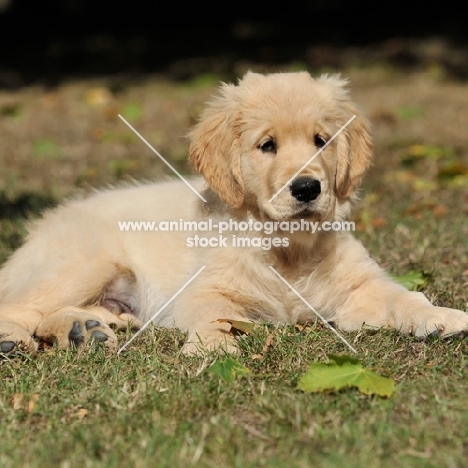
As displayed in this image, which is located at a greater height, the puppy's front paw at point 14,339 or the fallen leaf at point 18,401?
the fallen leaf at point 18,401

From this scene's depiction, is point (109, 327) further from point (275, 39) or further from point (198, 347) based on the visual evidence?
point (275, 39)

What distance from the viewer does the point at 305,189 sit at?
10.8 feet

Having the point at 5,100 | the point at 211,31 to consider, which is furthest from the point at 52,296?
the point at 211,31

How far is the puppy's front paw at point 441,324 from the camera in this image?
3.18 meters

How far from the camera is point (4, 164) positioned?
729cm

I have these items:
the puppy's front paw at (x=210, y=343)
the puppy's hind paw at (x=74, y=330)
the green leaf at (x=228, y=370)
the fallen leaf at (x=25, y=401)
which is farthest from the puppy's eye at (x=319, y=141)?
the fallen leaf at (x=25, y=401)

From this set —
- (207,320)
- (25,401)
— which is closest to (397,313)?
(207,320)

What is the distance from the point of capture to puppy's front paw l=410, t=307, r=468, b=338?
318cm

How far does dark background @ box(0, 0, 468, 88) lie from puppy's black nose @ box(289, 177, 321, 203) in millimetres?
8323

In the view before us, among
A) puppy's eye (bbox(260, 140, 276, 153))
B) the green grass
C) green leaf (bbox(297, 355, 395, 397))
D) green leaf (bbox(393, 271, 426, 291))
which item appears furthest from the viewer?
green leaf (bbox(393, 271, 426, 291))

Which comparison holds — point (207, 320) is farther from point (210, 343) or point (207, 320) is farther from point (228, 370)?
point (228, 370)

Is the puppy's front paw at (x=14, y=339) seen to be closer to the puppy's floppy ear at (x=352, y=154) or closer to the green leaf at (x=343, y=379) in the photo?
the green leaf at (x=343, y=379)

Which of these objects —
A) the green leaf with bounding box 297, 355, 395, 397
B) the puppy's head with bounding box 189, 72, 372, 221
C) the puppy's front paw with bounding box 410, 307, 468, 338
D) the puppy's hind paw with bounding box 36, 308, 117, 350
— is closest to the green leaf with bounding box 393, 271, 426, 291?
the puppy's head with bounding box 189, 72, 372, 221

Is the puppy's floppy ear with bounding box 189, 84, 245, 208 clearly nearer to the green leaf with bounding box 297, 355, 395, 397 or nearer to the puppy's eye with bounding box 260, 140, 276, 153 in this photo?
the puppy's eye with bounding box 260, 140, 276, 153
